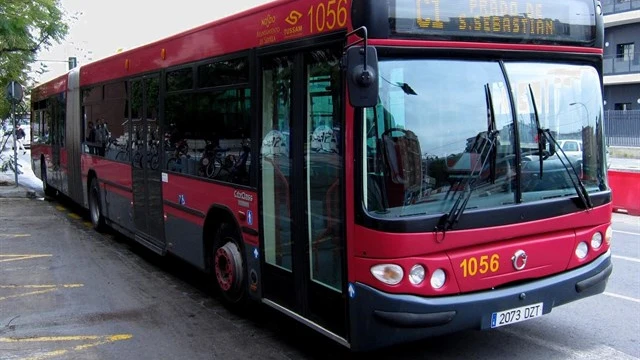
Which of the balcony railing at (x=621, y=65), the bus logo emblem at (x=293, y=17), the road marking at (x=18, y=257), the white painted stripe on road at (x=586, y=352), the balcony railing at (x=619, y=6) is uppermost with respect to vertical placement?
the balcony railing at (x=619, y=6)

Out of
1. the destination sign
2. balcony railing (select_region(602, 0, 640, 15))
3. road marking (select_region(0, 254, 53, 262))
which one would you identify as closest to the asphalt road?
road marking (select_region(0, 254, 53, 262))

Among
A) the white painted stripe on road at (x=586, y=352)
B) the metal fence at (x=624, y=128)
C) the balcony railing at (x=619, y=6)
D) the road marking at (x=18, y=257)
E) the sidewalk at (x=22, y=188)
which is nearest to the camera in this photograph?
the white painted stripe on road at (x=586, y=352)

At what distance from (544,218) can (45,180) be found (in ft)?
47.6

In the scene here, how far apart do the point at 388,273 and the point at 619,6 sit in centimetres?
3984

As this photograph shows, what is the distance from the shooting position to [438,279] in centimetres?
397

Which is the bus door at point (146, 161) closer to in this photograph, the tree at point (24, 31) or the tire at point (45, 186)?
the tree at point (24, 31)

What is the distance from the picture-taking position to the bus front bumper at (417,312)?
3.89m

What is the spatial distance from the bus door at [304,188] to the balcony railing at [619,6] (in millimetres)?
37630

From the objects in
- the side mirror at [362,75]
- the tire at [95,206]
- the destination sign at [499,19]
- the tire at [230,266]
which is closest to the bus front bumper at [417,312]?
the side mirror at [362,75]

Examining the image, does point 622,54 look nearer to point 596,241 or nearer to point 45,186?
point 45,186

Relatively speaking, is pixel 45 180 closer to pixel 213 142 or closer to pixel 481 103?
pixel 213 142

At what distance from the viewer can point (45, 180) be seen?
15.8 m

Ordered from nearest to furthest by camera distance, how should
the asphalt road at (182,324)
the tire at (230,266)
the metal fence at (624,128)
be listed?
1. the asphalt road at (182,324)
2. the tire at (230,266)
3. the metal fence at (624,128)

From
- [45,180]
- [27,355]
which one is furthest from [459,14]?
[45,180]
